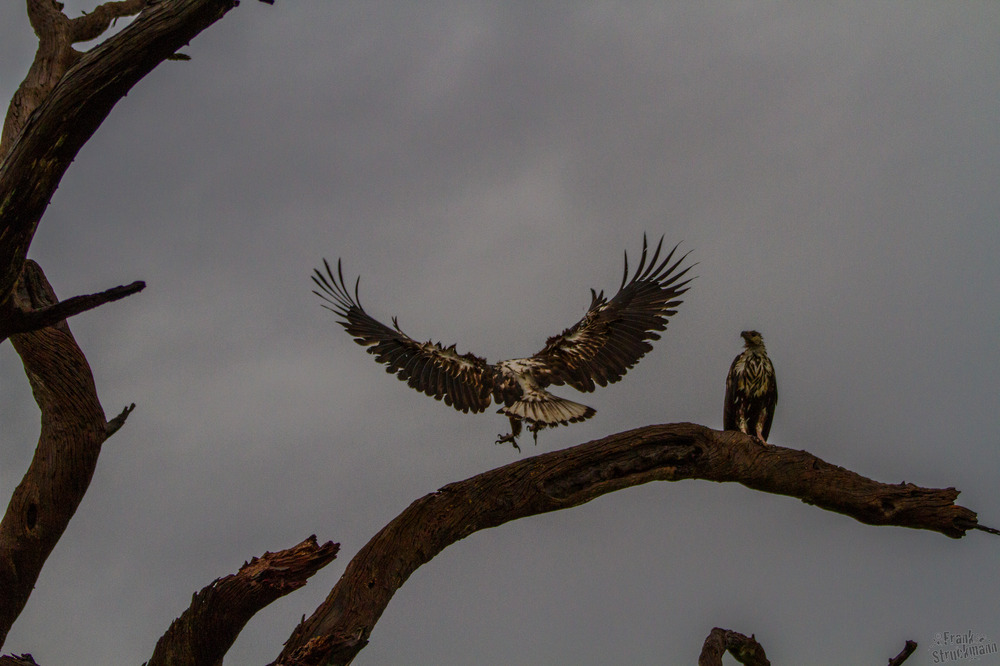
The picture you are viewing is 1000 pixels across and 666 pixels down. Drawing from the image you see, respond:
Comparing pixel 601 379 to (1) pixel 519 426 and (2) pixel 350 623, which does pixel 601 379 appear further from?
(2) pixel 350 623

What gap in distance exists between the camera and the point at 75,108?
159 inches

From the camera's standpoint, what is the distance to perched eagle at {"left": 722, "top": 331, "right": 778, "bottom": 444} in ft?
24.2

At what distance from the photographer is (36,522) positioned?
19.4 feet

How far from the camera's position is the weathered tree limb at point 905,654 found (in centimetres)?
489

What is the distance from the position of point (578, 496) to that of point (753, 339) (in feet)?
10.7

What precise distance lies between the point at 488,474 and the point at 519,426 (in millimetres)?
2671

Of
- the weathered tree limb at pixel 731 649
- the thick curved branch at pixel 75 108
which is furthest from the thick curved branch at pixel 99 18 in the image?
the weathered tree limb at pixel 731 649

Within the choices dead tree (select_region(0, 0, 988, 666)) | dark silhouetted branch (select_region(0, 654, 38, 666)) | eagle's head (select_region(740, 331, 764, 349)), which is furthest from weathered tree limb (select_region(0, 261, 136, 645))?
eagle's head (select_region(740, 331, 764, 349))

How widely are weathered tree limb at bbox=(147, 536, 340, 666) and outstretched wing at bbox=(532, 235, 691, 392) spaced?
3.40m

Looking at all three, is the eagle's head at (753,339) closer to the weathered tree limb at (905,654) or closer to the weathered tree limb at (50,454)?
the weathered tree limb at (905,654)

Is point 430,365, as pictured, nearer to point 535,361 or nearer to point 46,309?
point 535,361

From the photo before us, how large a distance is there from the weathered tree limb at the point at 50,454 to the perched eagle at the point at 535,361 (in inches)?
101

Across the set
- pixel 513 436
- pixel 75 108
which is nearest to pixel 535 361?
pixel 513 436

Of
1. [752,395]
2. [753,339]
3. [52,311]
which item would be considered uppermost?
[753,339]
